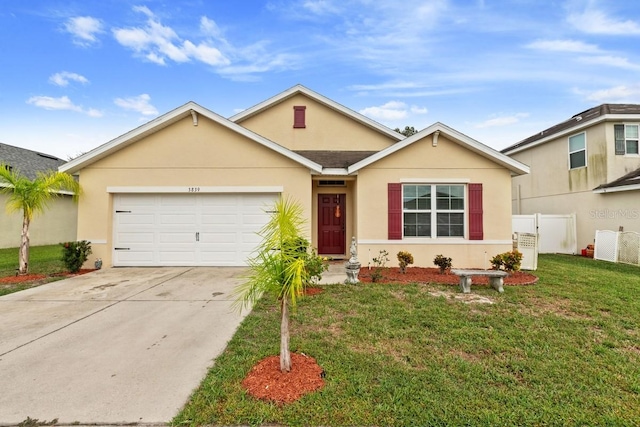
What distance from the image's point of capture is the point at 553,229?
42.7 feet

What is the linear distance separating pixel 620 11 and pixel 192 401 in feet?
54.8

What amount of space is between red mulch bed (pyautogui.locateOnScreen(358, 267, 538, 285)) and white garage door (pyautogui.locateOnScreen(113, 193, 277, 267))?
4.02m

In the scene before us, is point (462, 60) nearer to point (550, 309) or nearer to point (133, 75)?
point (550, 309)

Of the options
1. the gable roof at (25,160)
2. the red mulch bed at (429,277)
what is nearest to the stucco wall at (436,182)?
the red mulch bed at (429,277)

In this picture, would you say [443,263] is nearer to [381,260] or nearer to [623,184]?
[381,260]

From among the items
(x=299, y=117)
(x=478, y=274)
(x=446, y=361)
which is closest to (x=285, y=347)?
(x=446, y=361)

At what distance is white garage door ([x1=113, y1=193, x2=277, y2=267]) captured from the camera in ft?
29.8

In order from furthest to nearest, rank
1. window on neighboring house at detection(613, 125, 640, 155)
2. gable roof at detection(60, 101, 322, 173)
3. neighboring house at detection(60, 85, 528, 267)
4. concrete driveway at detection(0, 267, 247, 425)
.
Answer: window on neighboring house at detection(613, 125, 640, 155), neighboring house at detection(60, 85, 528, 267), gable roof at detection(60, 101, 322, 173), concrete driveway at detection(0, 267, 247, 425)

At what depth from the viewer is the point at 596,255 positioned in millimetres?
11203

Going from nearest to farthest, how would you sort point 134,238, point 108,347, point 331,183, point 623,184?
point 108,347
point 134,238
point 331,183
point 623,184

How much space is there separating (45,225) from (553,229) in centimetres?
2566

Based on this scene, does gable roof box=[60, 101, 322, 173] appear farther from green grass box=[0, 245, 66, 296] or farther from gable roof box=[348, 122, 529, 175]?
green grass box=[0, 245, 66, 296]

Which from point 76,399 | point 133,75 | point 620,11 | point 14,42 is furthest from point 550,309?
point 14,42

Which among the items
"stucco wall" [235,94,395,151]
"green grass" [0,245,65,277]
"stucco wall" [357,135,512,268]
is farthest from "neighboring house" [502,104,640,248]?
"green grass" [0,245,65,277]
